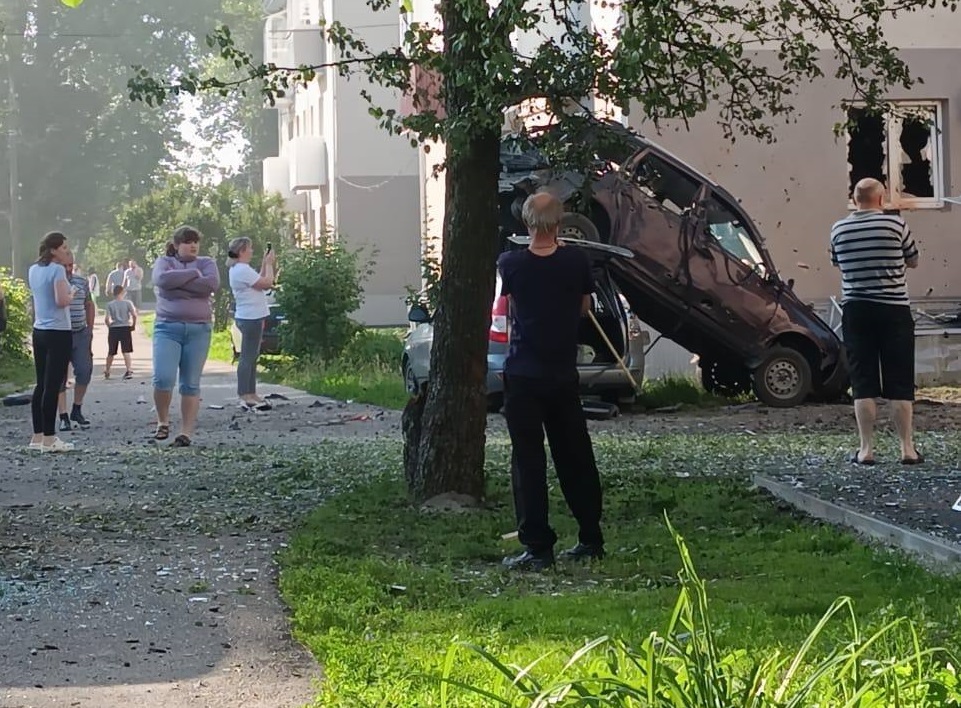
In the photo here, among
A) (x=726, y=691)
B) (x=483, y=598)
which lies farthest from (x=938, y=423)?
(x=726, y=691)

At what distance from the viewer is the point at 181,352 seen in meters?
13.8

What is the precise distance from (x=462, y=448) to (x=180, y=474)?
8.88ft

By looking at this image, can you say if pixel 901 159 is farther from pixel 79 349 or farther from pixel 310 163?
pixel 310 163

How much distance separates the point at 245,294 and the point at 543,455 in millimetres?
9730

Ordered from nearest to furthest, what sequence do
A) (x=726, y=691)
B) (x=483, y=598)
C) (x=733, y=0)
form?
(x=726, y=691) < (x=483, y=598) < (x=733, y=0)

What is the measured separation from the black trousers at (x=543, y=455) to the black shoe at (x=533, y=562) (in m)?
0.03

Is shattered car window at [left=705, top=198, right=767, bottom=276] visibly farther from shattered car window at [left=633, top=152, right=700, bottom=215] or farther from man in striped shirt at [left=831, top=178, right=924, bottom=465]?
man in striped shirt at [left=831, top=178, right=924, bottom=465]

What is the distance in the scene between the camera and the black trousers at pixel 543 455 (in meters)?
7.67

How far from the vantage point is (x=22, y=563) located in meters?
7.89

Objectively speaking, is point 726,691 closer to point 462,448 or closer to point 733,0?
point 462,448

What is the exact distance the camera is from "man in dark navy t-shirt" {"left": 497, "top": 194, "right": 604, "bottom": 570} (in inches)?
302

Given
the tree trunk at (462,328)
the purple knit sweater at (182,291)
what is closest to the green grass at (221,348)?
the purple knit sweater at (182,291)

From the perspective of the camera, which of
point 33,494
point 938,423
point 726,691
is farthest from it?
point 938,423

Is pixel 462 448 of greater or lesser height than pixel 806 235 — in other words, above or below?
below
